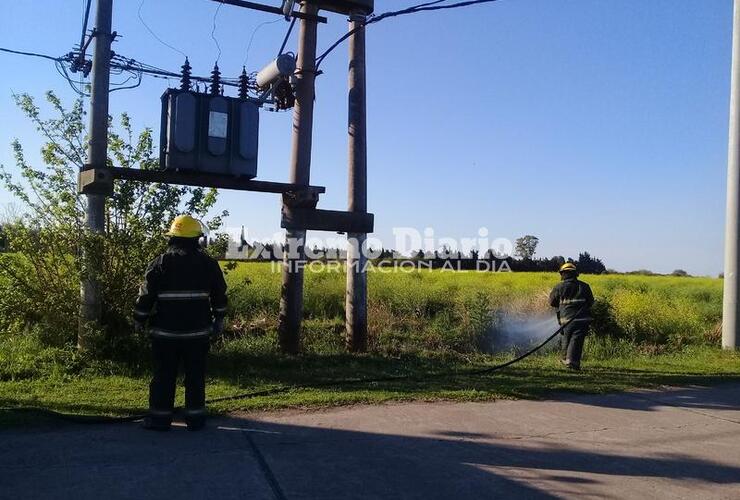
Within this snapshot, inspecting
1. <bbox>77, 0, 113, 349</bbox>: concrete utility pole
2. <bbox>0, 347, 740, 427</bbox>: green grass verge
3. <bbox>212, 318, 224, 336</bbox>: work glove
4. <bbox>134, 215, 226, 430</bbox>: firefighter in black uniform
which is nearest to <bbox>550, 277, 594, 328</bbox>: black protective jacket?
<bbox>0, 347, 740, 427</bbox>: green grass verge

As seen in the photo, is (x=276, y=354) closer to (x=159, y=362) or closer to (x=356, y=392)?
(x=356, y=392)

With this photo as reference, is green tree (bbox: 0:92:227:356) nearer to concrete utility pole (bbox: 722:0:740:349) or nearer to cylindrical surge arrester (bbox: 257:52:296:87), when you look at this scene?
cylindrical surge arrester (bbox: 257:52:296:87)

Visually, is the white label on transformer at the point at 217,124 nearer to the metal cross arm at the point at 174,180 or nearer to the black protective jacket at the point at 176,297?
the metal cross arm at the point at 174,180

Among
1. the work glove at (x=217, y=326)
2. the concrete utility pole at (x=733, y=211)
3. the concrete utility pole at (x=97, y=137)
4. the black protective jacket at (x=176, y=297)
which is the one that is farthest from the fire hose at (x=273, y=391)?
the concrete utility pole at (x=733, y=211)

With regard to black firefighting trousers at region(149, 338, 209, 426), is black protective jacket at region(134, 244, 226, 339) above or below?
above

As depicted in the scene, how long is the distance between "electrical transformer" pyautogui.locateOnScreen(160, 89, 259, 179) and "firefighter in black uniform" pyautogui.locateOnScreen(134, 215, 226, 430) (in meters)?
3.03

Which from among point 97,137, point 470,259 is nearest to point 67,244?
point 97,137

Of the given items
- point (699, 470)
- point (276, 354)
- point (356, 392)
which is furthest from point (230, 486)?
point (276, 354)

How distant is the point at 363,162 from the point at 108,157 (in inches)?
152

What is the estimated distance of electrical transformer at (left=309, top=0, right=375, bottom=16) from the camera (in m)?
9.86

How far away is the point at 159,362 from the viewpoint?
17.7 ft

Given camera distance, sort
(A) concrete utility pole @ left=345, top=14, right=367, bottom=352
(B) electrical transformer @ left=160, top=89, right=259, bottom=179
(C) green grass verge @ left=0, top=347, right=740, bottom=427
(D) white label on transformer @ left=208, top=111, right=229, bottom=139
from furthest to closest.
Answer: (A) concrete utility pole @ left=345, top=14, right=367, bottom=352, (D) white label on transformer @ left=208, top=111, right=229, bottom=139, (B) electrical transformer @ left=160, top=89, right=259, bottom=179, (C) green grass verge @ left=0, top=347, right=740, bottom=427

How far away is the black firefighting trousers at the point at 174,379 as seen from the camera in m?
5.27

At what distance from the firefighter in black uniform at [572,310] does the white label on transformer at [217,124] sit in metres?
5.68
